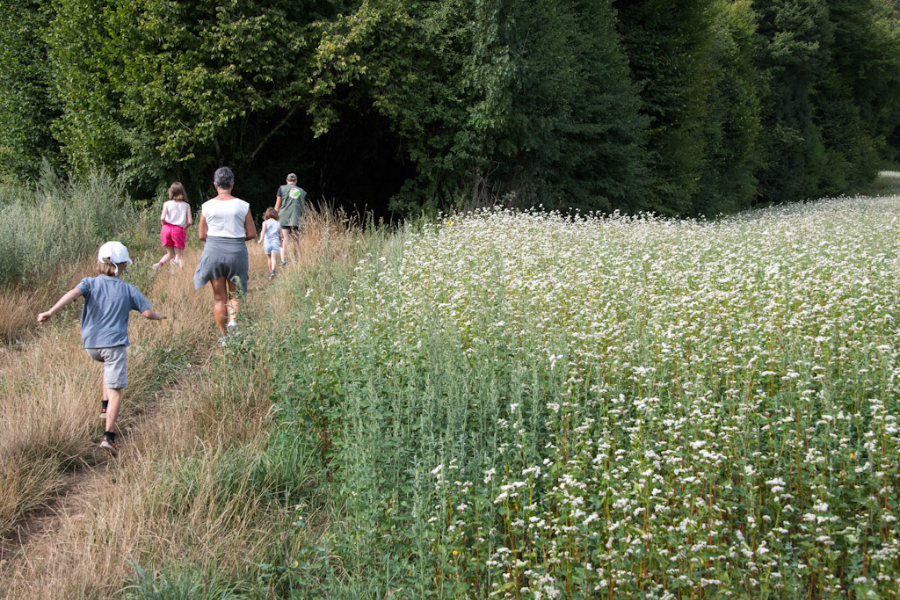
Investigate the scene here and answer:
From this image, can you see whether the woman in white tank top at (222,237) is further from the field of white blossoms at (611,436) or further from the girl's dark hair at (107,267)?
the girl's dark hair at (107,267)

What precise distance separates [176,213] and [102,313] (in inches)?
226

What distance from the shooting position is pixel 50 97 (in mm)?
16844

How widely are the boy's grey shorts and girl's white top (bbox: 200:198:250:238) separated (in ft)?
6.97

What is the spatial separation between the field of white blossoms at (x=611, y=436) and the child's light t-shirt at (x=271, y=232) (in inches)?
171

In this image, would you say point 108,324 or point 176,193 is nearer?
point 108,324

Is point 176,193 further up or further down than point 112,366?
further up

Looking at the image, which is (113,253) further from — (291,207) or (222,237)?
(291,207)

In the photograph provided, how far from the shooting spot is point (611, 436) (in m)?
3.98

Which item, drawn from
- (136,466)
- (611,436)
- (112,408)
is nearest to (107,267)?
(112,408)

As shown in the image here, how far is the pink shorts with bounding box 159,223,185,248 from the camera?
10.8 metres

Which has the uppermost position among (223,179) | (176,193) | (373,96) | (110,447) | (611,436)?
(373,96)

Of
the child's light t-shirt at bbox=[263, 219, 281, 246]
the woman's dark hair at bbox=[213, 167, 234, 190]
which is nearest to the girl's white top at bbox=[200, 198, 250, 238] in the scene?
the woman's dark hair at bbox=[213, 167, 234, 190]

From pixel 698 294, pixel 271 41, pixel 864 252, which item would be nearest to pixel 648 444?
pixel 698 294

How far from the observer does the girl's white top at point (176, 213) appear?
426 inches
